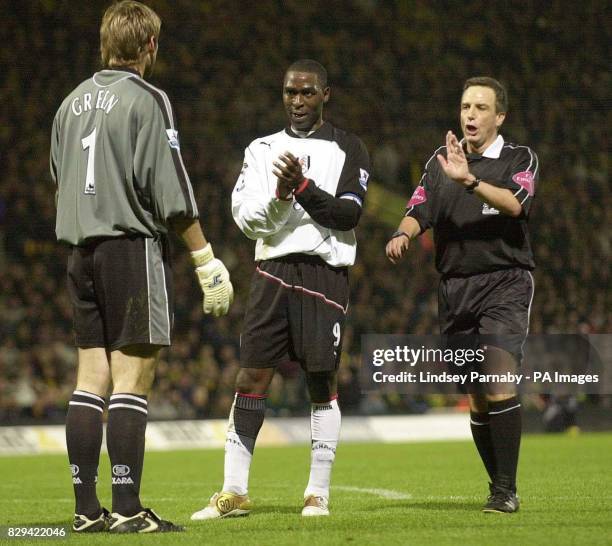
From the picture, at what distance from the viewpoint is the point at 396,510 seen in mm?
5465

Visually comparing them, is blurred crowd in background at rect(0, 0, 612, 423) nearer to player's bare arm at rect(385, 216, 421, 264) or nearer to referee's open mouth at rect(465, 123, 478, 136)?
player's bare arm at rect(385, 216, 421, 264)

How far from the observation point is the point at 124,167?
466 centimetres

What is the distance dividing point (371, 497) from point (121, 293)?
2.55 m

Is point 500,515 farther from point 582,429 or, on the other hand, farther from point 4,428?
point 582,429

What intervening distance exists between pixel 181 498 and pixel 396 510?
1.87 m

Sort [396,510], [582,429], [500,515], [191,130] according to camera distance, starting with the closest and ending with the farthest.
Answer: [500,515], [396,510], [582,429], [191,130]

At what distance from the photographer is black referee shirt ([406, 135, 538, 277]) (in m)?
5.60

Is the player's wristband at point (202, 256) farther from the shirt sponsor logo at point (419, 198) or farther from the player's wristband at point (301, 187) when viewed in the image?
the shirt sponsor logo at point (419, 198)

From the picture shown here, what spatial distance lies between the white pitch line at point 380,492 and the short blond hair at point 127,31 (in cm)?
302

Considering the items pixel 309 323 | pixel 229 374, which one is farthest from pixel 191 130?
pixel 309 323

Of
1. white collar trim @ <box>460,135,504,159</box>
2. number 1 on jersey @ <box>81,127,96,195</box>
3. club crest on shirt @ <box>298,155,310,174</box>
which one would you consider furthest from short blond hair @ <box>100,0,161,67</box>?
white collar trim @ <box>460,135,504,159</box>

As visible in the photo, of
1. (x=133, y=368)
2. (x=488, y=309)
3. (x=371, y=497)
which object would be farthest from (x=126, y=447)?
(x=371, y=497)

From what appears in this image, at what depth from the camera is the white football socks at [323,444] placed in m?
5.36

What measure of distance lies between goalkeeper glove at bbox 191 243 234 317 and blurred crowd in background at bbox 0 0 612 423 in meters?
10.8
